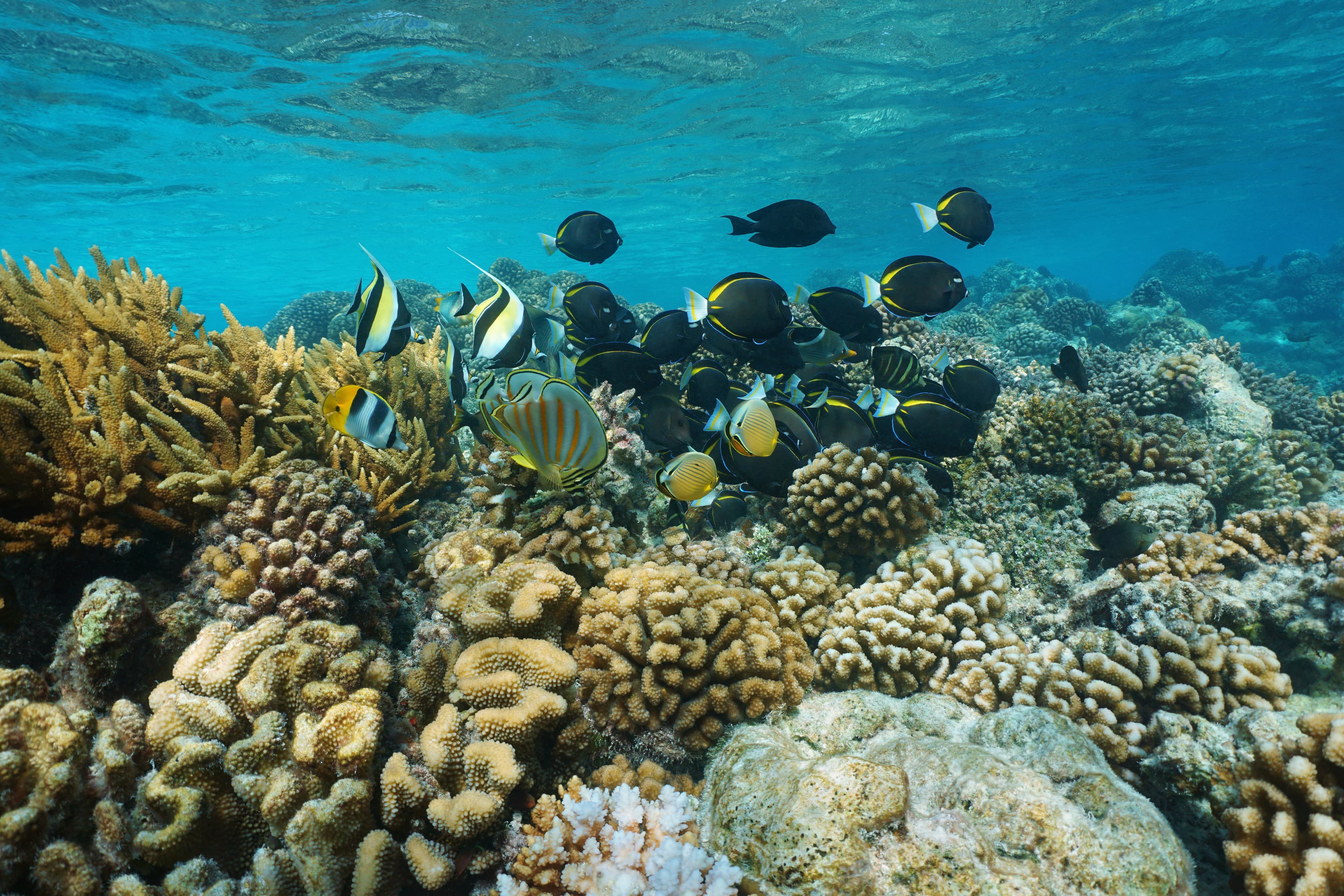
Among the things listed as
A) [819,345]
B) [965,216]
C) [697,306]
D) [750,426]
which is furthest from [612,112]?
[750,426]

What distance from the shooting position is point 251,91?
17.8m

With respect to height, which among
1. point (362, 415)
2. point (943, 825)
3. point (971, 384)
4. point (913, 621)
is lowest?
point (943, 825)

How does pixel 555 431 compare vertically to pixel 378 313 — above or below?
below

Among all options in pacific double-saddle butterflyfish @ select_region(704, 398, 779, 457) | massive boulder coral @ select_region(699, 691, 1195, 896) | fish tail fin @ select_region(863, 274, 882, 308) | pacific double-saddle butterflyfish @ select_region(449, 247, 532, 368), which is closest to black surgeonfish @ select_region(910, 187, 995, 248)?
fish tail fin @ select_region(863, 274, 882, 308)

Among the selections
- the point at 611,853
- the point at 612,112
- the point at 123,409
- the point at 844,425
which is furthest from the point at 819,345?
the point at 612,112

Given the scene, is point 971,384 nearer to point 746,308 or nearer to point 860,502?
point 860,502

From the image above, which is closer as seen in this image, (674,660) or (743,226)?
(674,660)

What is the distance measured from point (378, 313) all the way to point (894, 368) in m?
4.07

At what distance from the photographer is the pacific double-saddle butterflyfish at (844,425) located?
4375mm

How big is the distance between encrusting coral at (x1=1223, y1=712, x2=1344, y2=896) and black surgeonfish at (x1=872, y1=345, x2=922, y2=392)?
3159mm

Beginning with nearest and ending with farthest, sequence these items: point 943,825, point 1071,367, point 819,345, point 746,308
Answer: point 943,825 → point 746,308 → point 819,345 → point 1071,367

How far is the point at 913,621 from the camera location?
3.57m

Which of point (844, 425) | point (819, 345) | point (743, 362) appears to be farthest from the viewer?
point (743, 362)

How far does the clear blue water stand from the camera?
15.7 metres
